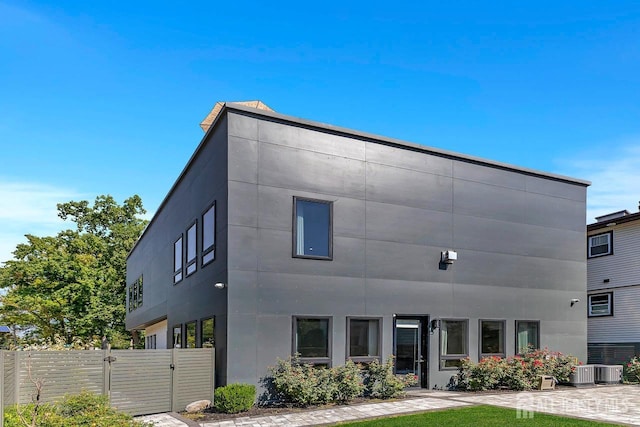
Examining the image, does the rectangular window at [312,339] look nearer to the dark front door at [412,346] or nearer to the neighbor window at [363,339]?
the neighbor window at [363,339]

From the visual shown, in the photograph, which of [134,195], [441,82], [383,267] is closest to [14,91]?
[383,267]

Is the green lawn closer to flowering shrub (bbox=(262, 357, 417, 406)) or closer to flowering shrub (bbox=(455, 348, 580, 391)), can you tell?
flowering shrub (bbox=(262, 357, 417, 406))

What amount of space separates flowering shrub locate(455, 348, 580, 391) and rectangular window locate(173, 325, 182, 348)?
30.1 feet

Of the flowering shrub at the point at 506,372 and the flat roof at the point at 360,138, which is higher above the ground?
the flat roof at the point at 360,138

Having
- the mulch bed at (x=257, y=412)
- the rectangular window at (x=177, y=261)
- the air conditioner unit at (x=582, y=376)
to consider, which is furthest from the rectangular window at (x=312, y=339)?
the air conditioner unit at (x=582, y=376)

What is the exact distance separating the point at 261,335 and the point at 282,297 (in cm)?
103

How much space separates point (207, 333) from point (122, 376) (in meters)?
2.83

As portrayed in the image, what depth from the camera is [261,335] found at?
39.4ft

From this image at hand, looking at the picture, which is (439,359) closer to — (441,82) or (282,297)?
(282,297)

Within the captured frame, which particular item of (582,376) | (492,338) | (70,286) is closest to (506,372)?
(492,338)

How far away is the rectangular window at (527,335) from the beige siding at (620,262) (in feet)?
22.6

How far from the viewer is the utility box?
14773mm

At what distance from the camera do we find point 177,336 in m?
18.0

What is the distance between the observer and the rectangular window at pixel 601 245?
21.6 metres
